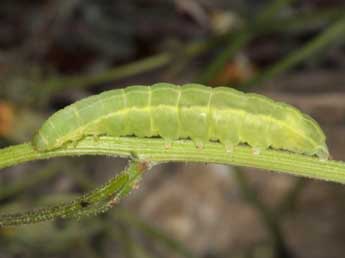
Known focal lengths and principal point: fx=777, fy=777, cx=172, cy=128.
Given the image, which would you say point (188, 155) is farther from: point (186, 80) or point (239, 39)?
point (186, 80)

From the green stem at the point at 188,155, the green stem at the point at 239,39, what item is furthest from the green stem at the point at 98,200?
the green stem at the point at 239,39

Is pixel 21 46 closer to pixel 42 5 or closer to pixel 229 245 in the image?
pixel 42 5

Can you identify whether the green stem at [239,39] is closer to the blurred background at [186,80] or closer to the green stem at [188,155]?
the blurred background at [186,80]

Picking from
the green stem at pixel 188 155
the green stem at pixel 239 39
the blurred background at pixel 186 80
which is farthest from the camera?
the blurred background at pixel 186 80

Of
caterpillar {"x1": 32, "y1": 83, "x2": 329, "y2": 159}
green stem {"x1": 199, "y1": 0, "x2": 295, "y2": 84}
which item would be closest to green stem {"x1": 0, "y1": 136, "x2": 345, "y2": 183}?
caterpillar {"x1": 32, "y1": 83, "x2": 329, "y2": 159}

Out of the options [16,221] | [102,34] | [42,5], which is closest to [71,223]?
[102,34]

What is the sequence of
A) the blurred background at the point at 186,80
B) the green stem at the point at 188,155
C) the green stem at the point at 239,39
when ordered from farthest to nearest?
the blurred background at the point at 186,80 < the green stem at the point at 239,39 < the green stem at the point at 188,155
